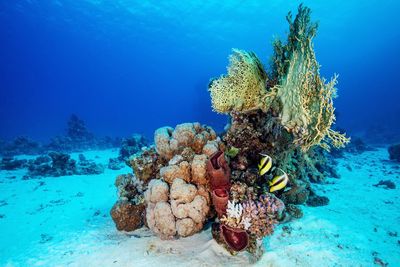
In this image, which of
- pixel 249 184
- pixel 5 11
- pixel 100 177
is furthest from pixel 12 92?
pixel 249 184

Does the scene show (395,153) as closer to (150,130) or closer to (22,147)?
(22,147)

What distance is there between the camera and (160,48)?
263 ft

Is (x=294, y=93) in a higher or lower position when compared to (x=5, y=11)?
lower

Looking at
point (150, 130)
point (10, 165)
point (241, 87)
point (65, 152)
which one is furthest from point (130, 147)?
point (150, 130)

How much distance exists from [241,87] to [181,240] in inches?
147

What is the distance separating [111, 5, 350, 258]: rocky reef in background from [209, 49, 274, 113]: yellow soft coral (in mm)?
24

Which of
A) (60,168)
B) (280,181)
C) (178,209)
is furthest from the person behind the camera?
(60,168)

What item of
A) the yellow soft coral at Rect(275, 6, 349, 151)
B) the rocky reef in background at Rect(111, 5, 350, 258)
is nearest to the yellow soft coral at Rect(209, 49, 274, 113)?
the rocky reef in background at Rect(111, 5, 350, 258)

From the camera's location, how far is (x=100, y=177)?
1266cm

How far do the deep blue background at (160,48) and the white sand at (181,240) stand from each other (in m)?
4.89

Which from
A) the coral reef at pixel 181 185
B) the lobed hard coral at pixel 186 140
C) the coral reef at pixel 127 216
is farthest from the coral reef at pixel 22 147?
the coral reef at pixel 181 185

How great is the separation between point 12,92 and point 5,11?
409 feet

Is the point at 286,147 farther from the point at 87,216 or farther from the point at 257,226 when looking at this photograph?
the point at 87,216

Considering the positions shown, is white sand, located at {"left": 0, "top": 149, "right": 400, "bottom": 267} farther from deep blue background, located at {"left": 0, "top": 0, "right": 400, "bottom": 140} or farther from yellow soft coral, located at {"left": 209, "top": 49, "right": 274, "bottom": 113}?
deep blue background, located at {"left": 0, "top": 0, "right": 400, "bottom": 140}
